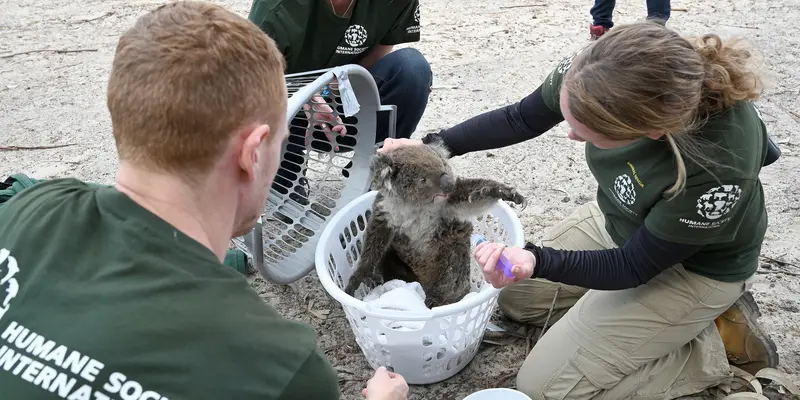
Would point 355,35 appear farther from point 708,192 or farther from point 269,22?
point 708,192

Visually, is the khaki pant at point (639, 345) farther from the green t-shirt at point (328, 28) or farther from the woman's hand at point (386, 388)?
the green t-shirt at point (328, 28)

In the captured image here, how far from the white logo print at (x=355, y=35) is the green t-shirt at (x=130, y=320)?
2082 mm

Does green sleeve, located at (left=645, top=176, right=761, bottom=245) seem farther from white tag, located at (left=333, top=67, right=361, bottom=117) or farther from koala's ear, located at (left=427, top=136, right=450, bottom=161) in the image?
white tag, located at (left=333, top=67, right=361, bottom=117)

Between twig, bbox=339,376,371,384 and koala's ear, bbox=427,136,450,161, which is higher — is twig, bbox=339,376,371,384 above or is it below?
below

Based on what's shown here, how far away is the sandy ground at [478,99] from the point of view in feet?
9.12

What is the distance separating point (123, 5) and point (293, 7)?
448 centimetres

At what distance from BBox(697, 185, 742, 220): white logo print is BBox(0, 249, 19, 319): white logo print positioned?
5.81ft

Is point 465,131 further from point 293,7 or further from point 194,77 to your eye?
point 194,77

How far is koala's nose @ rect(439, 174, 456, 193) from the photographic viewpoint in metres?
2.46

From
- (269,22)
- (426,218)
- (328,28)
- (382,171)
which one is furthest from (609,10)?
(382,171)

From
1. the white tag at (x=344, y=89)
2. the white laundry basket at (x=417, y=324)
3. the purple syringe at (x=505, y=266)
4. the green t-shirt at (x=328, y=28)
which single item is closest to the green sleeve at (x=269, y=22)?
the green t-shirt at (x=328, y=28)

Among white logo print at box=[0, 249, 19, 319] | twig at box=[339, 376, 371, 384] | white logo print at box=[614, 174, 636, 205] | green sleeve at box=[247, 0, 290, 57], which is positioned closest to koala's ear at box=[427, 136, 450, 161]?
white logo print at box=[614, 174, 636, 205]

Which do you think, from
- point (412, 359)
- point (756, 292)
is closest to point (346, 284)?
point (412, 359)

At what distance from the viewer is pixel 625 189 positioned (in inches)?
86.5
